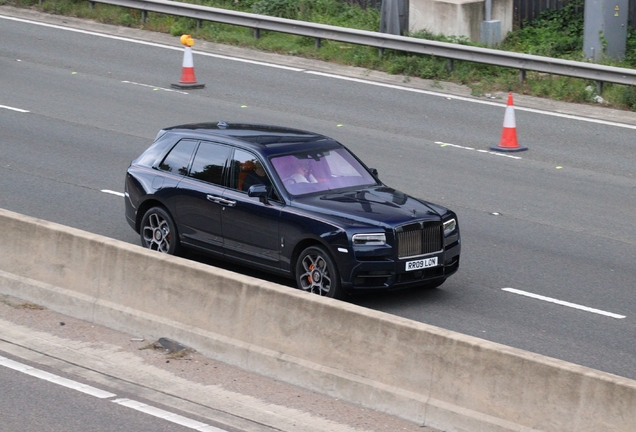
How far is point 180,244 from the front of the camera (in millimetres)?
11742

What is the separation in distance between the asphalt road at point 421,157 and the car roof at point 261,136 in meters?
1.72

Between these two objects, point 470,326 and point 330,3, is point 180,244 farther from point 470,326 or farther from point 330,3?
point 330,3

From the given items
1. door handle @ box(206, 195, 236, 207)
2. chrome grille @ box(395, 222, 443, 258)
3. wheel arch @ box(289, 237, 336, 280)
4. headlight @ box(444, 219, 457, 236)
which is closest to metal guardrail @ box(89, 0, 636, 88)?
headlight @ box(444, 219, 457, 236)

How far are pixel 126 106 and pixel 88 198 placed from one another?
547 cm

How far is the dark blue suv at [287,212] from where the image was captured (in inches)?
406

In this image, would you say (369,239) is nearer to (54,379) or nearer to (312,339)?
(312,339)

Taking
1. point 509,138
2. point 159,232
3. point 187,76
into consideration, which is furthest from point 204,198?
point 187,76

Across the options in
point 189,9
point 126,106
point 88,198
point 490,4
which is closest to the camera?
point 88,198

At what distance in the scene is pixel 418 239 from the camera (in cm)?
1052

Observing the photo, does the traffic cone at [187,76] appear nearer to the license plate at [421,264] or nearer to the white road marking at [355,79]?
the white road marking at [355,79]

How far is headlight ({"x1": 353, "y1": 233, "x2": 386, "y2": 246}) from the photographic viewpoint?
401 inches

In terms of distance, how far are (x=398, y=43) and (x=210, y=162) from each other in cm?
1174

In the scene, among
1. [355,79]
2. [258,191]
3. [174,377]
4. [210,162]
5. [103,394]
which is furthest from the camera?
[355,79]

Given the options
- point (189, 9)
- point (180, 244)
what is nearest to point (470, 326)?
point (180, 244)
